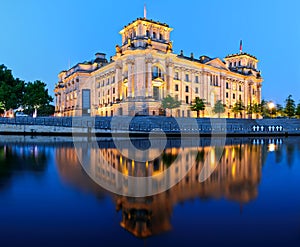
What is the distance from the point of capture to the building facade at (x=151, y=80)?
59.1 m

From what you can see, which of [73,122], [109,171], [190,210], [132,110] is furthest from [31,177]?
[132,110]

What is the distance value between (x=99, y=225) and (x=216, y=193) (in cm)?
379

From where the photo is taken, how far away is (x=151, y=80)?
5969cm

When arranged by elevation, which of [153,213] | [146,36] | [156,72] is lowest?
[153,213]

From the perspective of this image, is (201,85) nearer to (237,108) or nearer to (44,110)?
(237,108)

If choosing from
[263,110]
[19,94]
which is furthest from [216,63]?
[19,94]

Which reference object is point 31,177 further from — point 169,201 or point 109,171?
point 169,201

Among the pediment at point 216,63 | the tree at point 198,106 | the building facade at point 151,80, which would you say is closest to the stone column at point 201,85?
the building facade at point 151,80

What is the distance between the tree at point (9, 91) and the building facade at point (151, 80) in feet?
68.5

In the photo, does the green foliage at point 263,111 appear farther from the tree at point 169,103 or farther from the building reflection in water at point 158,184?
the building reflection in water at point 158,184

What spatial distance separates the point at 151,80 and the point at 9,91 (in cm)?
2963

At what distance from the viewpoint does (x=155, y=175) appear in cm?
1028

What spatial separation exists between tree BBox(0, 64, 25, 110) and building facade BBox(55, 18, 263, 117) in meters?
20.9

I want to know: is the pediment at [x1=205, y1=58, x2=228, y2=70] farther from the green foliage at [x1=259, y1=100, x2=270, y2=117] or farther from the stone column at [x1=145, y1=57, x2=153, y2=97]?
the stone column at [x1=145, y1=57, x2=153, y2=97]
